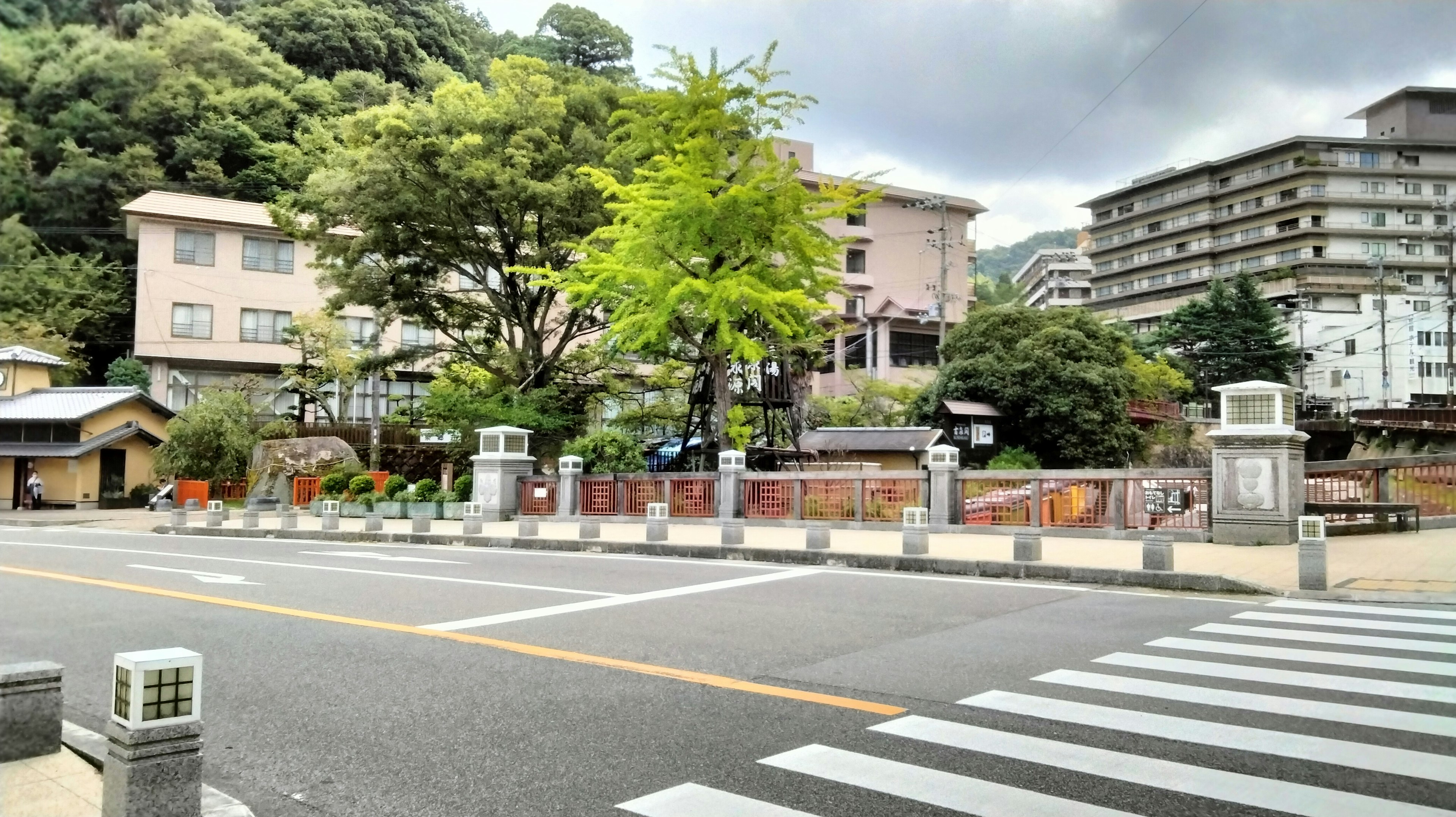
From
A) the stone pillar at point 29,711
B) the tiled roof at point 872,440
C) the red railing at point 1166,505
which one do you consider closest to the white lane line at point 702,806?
the stone pillar at point 29,711

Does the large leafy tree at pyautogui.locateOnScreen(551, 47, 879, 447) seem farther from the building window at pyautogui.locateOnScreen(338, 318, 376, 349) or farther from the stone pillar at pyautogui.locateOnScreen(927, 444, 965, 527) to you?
the building window at pyautogui.locateOnScreen(338, 318, 376, 349)

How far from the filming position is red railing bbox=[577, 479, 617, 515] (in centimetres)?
2483

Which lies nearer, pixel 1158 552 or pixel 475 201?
pixel 1158 552

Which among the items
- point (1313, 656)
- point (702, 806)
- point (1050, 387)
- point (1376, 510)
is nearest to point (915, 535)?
point (1313, 656)

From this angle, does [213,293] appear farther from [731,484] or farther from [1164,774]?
[1164,774]

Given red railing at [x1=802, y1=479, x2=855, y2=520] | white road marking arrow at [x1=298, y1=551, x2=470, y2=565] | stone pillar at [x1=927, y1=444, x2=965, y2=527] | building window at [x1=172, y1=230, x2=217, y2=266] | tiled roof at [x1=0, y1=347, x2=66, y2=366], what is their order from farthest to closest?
building window at [x1=172, y1=230, x2=217, y2=266], tiled roof at [x1=0, y1=347, x2=66, y2=366], red railing at [x1=802, y1=479, x2=855, y2=520], stone pillar at [x1=927, y1=444, x2=965, y2=527], white road marking arrow at [x1=298, y1=551, x2=470, y2=565]

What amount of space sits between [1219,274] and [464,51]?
64109 millimetres

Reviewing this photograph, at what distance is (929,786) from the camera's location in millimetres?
4445

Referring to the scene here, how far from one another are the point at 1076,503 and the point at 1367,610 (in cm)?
796

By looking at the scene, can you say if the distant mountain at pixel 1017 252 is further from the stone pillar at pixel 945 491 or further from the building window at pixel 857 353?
the stone pillar at pixel 945 491

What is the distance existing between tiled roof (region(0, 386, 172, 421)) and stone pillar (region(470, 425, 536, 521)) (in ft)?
70.8

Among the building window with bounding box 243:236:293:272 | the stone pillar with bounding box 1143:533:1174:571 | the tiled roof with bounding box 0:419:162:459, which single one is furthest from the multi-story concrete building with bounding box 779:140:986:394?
the stone pillar with bounding box 1143:533:1174:571

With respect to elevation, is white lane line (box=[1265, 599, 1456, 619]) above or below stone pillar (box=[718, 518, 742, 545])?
below

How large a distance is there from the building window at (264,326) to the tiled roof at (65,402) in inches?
300
